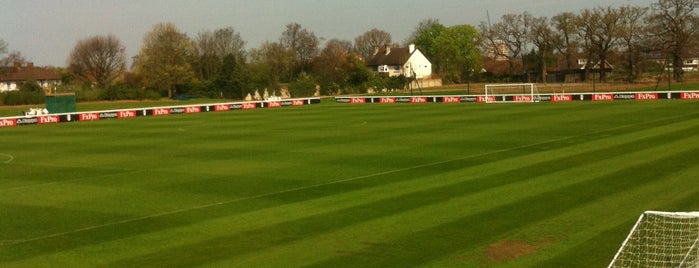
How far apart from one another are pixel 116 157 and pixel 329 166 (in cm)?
924

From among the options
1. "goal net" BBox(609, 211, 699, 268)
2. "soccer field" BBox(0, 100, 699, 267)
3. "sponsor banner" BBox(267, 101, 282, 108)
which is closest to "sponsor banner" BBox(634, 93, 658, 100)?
"soccer field" BBox(0, 100, 699, 267)

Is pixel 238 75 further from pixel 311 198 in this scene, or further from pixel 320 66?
pixel 311 198

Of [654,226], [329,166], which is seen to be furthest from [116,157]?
[654,226]

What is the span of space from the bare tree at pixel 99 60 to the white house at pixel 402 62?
44.1 meters

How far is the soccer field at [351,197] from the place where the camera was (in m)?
11.2

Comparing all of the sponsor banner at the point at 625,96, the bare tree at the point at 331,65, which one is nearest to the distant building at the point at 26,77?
the bare tree at the point at 331,65

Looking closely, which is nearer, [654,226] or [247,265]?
[247,265]

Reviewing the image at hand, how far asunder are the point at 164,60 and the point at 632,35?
58.2 meters

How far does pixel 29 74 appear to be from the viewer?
124m

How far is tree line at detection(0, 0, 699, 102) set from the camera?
273 feet

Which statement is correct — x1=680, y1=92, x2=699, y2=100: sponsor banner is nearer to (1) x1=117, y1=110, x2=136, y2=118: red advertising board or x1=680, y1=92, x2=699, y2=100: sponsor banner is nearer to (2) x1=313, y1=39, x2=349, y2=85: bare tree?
(1) x1=117, y1=110, x2=136, y2=118: red advertising board

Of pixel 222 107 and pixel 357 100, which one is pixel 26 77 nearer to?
pixel 222 107

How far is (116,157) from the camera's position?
85.8 feet

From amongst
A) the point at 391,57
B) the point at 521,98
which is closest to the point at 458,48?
the point at 391,57
